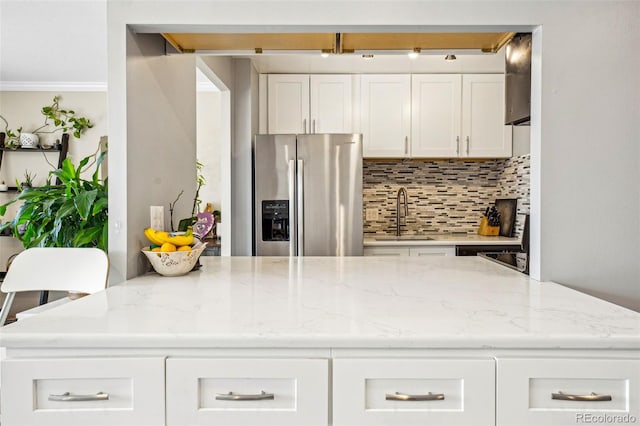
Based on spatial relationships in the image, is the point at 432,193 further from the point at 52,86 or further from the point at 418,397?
the point at 52,86

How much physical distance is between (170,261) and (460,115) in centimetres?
308

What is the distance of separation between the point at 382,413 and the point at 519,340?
0.33 metres

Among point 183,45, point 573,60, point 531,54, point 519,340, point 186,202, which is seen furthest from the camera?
point 186,202

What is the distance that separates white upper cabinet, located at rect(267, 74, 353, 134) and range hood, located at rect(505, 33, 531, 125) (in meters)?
2.09

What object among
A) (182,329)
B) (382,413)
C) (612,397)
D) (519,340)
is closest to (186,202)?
(182,329)

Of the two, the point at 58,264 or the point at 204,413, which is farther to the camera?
the point at 58,264

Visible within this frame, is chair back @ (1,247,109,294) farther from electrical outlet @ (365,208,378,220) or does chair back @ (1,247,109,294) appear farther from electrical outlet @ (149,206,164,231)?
electrical outlet @ (365,208,378,220)

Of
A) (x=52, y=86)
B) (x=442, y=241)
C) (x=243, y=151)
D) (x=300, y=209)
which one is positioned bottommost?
(x=442, y=241)

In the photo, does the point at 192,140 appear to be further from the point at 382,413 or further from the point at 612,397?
the point at 612,397

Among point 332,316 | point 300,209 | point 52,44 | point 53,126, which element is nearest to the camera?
point 332,316

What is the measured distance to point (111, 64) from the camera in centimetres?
157

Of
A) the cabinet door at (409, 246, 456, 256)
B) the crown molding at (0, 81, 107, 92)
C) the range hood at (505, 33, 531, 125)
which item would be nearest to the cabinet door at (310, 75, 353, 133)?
the cabinet door at (409, 246, 456, 256)

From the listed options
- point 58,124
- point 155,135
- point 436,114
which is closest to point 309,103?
point 436,114

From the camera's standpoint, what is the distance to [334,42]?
198 centimetres
